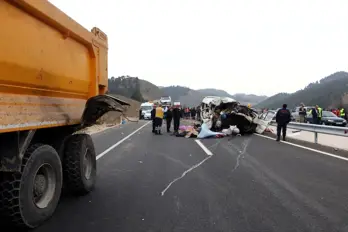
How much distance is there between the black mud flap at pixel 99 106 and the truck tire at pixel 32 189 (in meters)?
1.39

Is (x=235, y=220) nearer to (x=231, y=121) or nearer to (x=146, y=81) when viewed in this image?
(x=231, y=121)

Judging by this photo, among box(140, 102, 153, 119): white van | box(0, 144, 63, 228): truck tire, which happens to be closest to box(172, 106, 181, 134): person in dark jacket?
box(0, 144, 63, 228): truck tire

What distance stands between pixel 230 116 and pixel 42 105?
1747 centimetres

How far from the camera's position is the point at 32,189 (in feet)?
13.9

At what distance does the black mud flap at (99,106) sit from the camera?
236 inches

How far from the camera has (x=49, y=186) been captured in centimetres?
477

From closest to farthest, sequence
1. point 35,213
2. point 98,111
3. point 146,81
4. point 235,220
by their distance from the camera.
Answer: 1. point 35,213
2. point 235,220
3. point 98,111
4. point 146,81

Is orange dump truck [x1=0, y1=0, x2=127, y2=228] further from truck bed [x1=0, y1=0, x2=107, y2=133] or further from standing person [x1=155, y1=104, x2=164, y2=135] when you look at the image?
standing person [x1=155, y1=104, x2=164, y2=135]

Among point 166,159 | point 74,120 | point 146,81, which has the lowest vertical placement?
point 166,159

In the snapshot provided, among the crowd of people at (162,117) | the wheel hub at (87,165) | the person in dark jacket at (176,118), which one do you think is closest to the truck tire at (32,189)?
the wheel hub at (87,165)

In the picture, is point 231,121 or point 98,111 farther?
point 231,121

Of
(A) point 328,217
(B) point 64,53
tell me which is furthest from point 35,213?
(A) point 328,217

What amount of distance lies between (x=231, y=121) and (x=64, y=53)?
16.9 meters

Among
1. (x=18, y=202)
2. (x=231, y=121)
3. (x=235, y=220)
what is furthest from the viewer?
(x=231, y=121)
